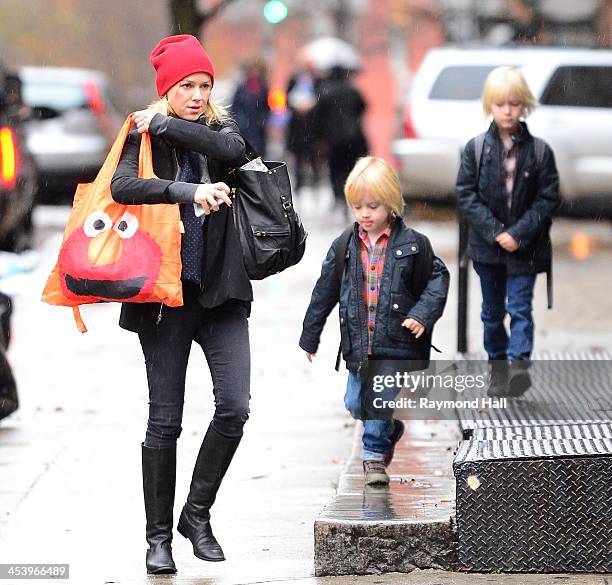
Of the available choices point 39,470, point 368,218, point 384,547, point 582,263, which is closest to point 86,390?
point 39,470

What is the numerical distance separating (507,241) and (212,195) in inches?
101

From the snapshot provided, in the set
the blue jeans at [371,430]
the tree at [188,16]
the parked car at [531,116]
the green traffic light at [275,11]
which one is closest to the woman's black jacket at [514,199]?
the blue jeans at [371,430]

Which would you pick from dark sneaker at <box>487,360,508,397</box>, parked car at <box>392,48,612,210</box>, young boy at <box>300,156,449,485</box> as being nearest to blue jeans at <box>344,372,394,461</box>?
young boy at <box>300,156,449,485</box>

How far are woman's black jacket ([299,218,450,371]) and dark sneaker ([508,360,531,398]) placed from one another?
1.24 m

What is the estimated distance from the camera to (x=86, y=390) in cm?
965

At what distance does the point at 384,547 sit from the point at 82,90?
16.4 m

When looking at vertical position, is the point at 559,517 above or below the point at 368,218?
below

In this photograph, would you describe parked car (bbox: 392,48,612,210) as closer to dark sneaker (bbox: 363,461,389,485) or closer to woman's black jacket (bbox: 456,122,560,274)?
woman's black jacket (bbox: 456,122,560,274)

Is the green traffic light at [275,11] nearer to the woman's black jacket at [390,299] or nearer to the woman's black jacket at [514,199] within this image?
the woman's black jacket at [514,199]

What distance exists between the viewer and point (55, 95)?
21609 mm

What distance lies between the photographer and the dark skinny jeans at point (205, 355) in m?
5.70

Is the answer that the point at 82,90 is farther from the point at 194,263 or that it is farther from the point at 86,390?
the point at 194,263

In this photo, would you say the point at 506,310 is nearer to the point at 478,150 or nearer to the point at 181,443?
the point at 478,150

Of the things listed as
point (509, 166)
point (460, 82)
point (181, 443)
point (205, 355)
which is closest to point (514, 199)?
point (509, 166)
